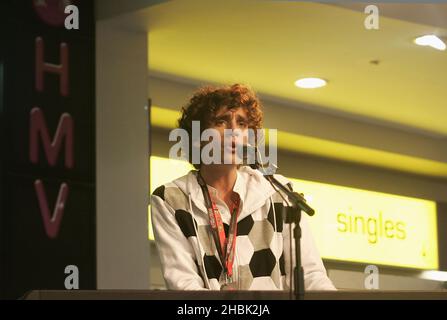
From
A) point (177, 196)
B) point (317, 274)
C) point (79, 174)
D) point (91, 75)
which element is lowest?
point (317, 274)

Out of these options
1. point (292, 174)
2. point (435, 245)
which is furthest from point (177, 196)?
point (435, 245)

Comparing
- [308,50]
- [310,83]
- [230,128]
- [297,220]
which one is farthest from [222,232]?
[310,83]

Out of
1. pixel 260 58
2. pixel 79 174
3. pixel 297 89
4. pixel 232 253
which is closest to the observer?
pixel 232 253

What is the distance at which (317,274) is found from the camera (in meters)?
3.25

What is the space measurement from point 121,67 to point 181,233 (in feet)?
9.32

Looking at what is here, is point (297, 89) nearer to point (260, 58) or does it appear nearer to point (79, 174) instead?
point (260, 58)

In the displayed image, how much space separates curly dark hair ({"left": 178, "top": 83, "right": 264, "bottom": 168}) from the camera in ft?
11.4

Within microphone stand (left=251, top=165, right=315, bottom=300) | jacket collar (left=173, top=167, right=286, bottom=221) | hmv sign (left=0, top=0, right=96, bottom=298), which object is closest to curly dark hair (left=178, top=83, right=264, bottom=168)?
jacket collar (left=173, top=167, right=286, bottom=221)

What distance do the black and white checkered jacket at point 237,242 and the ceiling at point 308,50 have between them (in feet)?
7.85

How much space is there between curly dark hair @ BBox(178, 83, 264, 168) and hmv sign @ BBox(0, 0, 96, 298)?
1.95 m

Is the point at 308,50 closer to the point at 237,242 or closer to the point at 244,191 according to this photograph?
the point at 244,191

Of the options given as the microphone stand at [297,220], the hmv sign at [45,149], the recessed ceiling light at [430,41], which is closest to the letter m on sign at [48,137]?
the hmv sign at [45,149]

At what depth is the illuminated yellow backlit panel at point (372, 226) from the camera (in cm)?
885

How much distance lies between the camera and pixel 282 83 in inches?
290
